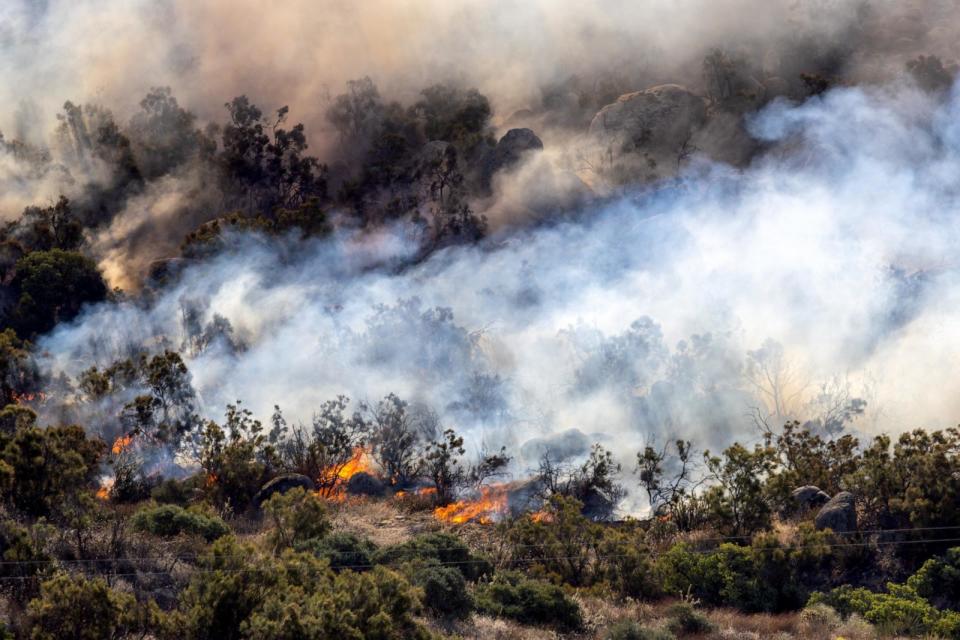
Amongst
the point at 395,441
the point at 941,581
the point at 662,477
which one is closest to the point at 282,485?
the point at 395,441

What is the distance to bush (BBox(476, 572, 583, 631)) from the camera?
28.7 m

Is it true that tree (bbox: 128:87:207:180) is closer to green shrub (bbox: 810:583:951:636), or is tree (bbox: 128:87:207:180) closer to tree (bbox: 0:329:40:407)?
tree (bbox: 0:329:40:407)

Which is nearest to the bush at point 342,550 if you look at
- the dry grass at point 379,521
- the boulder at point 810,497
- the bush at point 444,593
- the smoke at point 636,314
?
the bush at point 444,593

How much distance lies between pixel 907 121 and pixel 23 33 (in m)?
59.9

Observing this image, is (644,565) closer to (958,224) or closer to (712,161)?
(958,224)

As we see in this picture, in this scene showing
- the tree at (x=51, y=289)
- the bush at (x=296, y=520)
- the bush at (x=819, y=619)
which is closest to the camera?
the bush at (x=819, y=619)

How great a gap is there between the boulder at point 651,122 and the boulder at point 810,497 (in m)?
32.5

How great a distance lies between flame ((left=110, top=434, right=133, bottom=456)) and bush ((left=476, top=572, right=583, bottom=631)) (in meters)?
17.0

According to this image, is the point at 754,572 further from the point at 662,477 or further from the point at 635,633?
the point at 662,477

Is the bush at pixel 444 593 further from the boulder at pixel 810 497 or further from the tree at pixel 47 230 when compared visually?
the tree at pixel 47 230

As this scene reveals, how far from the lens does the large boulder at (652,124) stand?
6538 centimetres

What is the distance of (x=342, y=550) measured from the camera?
101ft

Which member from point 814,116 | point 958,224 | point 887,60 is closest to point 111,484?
point 958,224

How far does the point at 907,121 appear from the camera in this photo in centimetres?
6044
